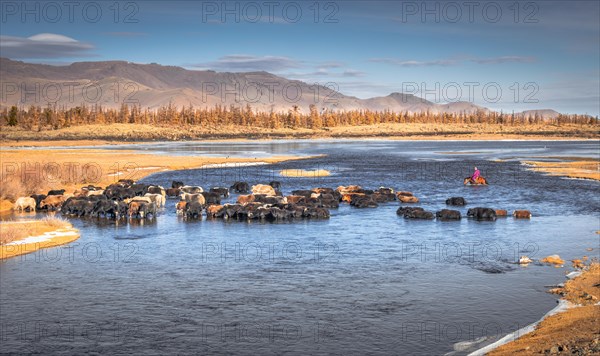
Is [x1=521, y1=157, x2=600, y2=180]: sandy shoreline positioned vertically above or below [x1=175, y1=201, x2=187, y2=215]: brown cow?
above

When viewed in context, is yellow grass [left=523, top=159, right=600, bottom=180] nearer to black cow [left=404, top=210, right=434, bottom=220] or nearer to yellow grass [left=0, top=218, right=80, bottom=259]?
black cow [left=404, top=210, right=434, bottom=220]

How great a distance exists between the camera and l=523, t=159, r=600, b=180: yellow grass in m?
51.3

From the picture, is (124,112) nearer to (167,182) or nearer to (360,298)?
(167,182)

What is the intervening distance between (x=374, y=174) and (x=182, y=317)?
40.3 metres

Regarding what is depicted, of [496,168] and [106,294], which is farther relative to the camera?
[496,168]

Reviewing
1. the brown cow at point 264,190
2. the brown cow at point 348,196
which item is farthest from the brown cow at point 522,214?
the brown cow at point 264,190

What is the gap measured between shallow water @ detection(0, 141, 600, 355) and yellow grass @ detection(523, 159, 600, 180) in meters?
21.0

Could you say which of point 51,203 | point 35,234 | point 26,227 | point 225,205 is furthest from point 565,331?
point 51,203

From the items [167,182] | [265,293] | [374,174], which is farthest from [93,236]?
[374,174]

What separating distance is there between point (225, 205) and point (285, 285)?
511 inches

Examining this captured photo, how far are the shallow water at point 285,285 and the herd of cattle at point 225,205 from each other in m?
1.00

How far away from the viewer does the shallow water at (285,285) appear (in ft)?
46.0

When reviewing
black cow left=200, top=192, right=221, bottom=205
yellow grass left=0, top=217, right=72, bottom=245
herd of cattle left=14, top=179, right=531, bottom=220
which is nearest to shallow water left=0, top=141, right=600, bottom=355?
herd of cattle left=14, top=179, right=531, bottom=220

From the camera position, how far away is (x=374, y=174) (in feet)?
179
